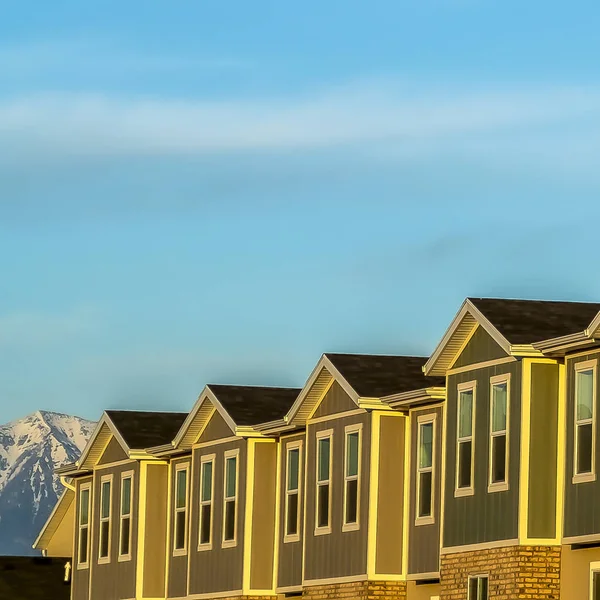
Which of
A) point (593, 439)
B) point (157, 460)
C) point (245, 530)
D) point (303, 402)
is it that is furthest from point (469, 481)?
point (157, 460)

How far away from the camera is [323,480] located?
42125mm

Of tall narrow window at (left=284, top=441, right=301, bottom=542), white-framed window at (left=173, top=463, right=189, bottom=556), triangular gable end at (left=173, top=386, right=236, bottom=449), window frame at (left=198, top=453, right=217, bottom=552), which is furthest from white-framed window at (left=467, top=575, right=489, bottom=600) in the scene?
white-framed window at (left=173, top=463, right=189, bottom=556)

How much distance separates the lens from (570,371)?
1345 inches

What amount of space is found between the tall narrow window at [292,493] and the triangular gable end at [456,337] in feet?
24.6

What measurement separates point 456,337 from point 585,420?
4.06 meters

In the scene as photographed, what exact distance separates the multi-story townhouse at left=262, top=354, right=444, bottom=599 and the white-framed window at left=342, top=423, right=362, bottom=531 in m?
0.02

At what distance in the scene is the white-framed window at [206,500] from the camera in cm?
4725

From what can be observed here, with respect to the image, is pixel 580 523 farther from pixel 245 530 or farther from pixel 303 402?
pixel 245 530

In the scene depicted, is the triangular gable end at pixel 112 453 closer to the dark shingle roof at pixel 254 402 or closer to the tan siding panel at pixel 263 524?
the dark shingle roof at pixel 254 402

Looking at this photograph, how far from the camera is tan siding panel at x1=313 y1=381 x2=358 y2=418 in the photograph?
41219mm

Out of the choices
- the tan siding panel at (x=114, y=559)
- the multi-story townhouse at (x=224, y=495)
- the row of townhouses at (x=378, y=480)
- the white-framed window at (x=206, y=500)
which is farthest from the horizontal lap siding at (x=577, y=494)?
the tan siding panel at (x=114, y=559)

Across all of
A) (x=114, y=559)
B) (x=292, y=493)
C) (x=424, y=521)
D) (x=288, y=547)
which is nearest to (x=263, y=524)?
(x=288, y=547)

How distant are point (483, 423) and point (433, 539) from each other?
3741mm

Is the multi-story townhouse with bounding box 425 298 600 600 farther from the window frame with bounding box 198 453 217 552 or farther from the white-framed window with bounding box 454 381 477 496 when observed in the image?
the window frame with bounding box 198 453 217 552
